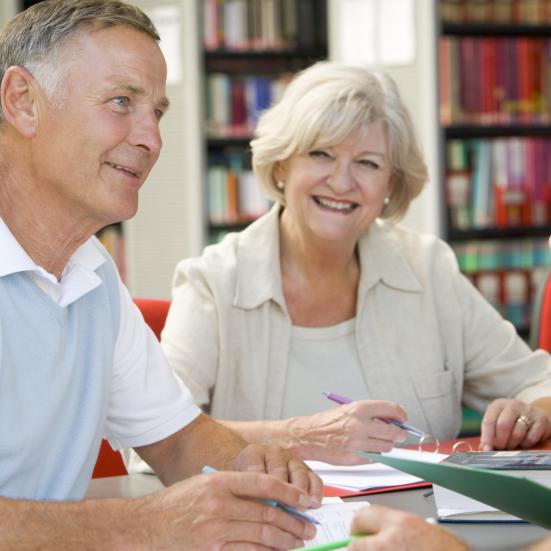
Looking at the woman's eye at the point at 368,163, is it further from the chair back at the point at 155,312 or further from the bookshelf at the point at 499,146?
the bookshelf at the point at 499,146

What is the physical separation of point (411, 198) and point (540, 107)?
2.15 metres

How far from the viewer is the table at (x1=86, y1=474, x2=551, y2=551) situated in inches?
57.2

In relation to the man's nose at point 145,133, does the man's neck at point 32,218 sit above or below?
below

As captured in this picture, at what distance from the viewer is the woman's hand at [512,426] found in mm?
2031

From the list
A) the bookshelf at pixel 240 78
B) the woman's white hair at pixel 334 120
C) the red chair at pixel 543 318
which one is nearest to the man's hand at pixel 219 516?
the woman's white hair at pixel 334 120

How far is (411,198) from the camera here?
8.70ft

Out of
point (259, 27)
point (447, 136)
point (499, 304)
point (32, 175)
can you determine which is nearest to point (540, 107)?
point (447, 136)

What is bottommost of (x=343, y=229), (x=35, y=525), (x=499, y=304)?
(x=499, y=304)

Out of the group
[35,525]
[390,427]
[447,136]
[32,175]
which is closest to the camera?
[35,525]

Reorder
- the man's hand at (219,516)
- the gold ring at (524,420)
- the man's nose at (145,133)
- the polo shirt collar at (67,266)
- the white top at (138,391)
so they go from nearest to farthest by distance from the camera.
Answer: the man's hand at (219,516) → the polo shirt collar at (67,266) → the man's nose at (145,133) → the white top at (138,391) → the gold ring at (524,420)

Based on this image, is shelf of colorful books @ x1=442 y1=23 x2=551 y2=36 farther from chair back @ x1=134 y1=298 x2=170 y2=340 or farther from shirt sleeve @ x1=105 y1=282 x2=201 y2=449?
shirt sleeve @ x1=105 y1=282 x2=201 y2=449

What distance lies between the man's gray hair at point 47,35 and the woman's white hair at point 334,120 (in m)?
0.86

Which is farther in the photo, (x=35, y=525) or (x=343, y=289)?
(x=343, y=289)

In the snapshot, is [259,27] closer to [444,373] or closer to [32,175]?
[444,373]
